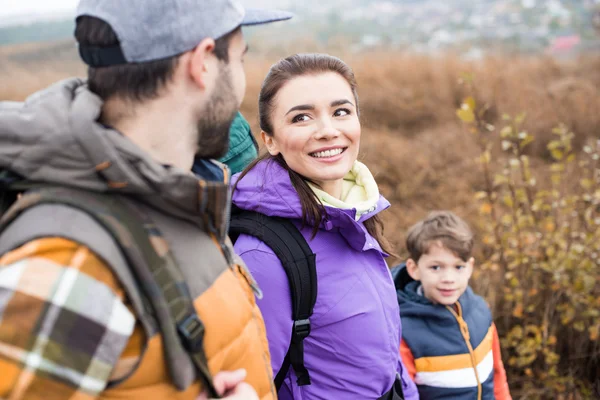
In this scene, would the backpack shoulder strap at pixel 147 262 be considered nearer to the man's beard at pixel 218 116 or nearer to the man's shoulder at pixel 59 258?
the man's shoulder at pixel 59 258

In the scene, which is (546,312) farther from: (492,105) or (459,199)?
(492,105)

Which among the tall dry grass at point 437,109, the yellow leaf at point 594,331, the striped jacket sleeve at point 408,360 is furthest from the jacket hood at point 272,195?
the tall dry grass at point 437,109

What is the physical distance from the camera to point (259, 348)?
1323mm

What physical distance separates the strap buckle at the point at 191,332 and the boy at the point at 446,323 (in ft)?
5.02

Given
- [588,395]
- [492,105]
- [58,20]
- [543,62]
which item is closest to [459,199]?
[492,105]

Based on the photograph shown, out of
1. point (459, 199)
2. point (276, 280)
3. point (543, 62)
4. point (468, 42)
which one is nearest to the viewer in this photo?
point (276, 280)

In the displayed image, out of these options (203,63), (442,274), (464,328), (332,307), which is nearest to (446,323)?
(464,328)

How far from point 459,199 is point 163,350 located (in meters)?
5.04

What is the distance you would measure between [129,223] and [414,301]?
5.86ft

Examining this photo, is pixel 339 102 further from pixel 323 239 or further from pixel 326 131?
pixel 323 239

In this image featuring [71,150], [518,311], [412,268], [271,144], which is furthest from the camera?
[518,311]

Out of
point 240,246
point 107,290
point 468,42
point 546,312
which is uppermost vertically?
point 468,42

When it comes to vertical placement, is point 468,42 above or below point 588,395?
above

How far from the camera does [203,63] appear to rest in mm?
1170
